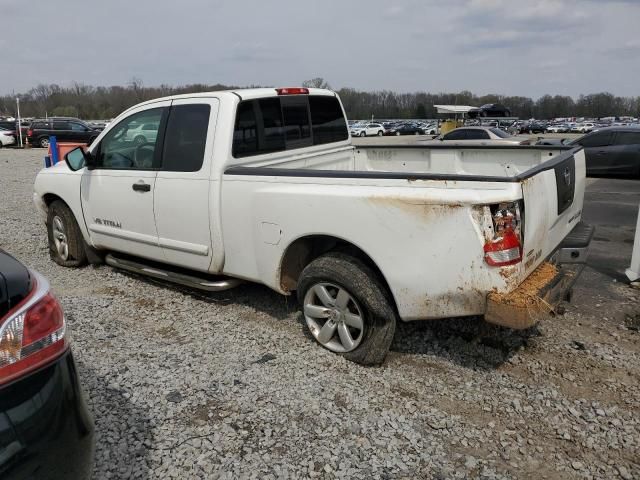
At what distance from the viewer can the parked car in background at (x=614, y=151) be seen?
562 inches

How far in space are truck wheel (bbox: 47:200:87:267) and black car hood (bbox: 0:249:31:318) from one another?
412 centimetres

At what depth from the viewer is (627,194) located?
11.9 meters

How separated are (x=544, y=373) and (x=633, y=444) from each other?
31.9 inches

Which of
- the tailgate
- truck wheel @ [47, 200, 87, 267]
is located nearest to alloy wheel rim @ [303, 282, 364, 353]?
the tailgate

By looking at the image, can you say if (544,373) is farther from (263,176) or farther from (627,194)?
(627,194)

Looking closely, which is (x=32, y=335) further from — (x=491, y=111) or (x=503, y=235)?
(x=491, y=111)

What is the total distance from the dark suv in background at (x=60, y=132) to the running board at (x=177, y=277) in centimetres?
2445

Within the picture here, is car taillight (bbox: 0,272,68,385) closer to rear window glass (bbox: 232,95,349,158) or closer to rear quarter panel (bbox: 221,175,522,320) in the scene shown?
rear quarter panel (bbox: 221,175,522,320)

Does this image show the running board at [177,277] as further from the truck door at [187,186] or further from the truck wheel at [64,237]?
the truck wheel at [64,237]

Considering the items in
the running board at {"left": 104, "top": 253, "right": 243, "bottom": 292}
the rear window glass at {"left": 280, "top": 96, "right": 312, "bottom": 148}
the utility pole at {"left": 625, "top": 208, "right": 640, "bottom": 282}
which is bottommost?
the utility pole at {"left": 625, "top": 208, "right": 640, "bottom": 282}

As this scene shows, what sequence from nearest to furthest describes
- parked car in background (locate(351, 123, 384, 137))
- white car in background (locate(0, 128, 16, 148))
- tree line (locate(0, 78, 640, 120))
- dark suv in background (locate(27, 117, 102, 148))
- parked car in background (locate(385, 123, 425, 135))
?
dark suv in background (locate(27, 117, 102, 148))
white car in background (locate(0, 128, 16, 148))
parked car in background (locate(351, 123, 384, 137))
parked car in background (locate(385, 123, 425, 135))
tree line (locate(0, 78, 640, 120))

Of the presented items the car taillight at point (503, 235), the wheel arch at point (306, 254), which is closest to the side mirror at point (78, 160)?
the wheel arch at point (306, 254)

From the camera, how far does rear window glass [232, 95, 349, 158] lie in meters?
4.44

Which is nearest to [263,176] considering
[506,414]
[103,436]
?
[103,436]
